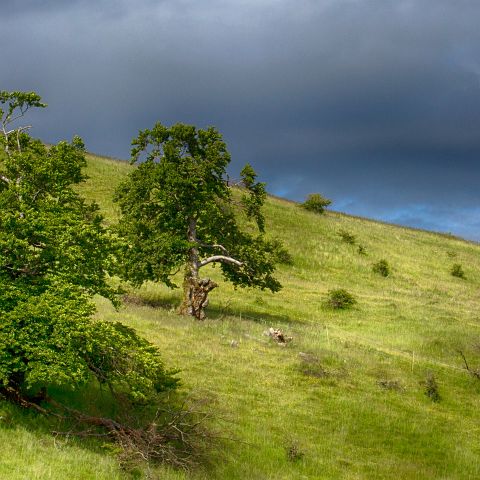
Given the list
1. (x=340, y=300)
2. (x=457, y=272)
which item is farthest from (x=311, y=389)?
(x=457, y=272)

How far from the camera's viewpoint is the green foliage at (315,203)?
99562 millimetres

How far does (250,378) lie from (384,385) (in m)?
7.12

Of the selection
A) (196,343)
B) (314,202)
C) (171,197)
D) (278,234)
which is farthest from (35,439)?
(314,202)

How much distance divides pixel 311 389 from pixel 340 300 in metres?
23.5

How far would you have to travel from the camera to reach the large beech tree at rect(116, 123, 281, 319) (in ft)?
121

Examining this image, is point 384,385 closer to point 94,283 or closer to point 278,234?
point 94,283

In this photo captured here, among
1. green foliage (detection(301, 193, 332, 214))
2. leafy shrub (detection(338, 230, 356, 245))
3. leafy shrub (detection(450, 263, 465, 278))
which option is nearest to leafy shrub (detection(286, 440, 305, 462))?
leafy shrub (detection(338, 230, 356, 245))

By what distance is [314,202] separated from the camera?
99.6 m

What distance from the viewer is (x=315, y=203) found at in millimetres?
99625

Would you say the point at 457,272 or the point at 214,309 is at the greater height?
the point at 457,272

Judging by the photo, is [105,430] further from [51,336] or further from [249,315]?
[249,315]

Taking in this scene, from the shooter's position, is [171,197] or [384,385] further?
[171,197]

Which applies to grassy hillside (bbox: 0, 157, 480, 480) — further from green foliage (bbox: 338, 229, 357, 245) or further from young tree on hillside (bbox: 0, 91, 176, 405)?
green foliage (bbox: 338, 229, 357, 245)

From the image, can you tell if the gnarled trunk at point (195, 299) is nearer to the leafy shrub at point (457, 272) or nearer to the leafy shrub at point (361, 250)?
the leafy shrub at point (361, 250)
